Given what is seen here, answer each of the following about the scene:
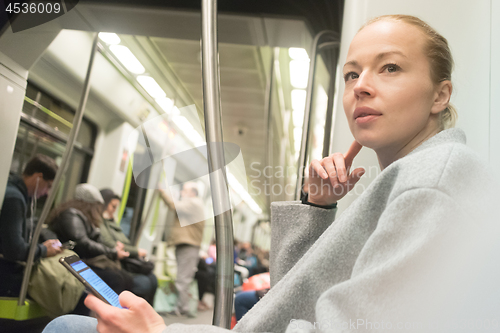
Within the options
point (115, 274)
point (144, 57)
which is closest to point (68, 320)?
point (115, 274)

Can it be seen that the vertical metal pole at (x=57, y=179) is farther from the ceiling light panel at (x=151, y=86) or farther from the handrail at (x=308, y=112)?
the handrail at (x=308, y=112)

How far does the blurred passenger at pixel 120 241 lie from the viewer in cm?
153

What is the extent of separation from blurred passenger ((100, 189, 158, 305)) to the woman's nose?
140 cm

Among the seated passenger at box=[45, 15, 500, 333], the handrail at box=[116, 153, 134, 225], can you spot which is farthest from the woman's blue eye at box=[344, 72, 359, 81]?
the handrail at box=[116, 153, 134, 225]

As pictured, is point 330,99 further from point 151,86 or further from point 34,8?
point 151,86

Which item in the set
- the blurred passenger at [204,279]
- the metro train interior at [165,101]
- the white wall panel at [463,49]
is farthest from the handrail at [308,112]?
the blurred passenger at [204,279]

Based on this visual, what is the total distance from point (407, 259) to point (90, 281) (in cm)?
29

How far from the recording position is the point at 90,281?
34 centimetres

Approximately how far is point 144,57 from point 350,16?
124cm

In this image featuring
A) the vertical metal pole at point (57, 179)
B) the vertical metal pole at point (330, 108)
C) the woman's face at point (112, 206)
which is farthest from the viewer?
the woman's face at point (112, 206)

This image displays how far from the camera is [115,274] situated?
1464mm

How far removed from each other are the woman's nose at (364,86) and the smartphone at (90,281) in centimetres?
32

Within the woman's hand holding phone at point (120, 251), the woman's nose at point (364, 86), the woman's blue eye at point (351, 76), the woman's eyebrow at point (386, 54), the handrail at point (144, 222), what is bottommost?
the woman's hand holding phone at point (120, 251)

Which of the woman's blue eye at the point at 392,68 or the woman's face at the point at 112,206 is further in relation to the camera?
the woman's face at the point at 112,206
